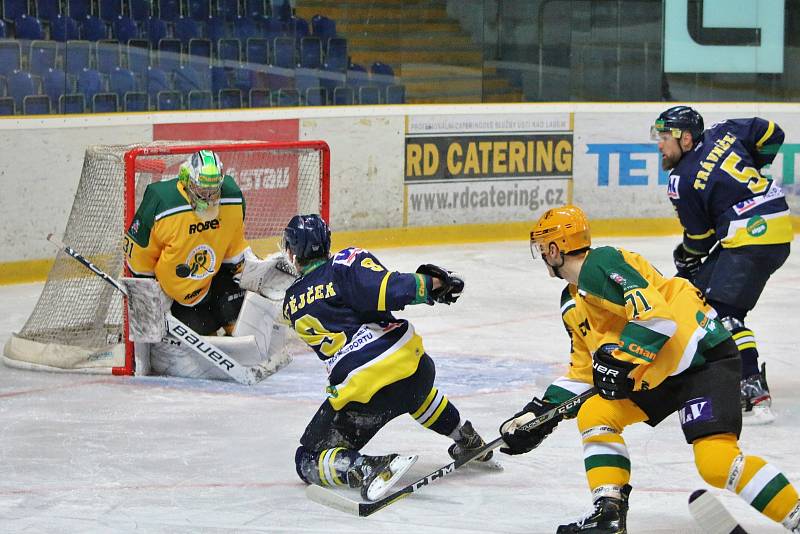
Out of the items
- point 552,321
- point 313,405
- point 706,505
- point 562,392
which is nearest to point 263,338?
point 313,405

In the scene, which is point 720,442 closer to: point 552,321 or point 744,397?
point 744,397

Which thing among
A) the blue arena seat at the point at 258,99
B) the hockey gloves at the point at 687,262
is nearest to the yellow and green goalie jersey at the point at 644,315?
the hockey gloves at the point at 687,262

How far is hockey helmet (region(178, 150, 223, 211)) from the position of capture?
5418mm

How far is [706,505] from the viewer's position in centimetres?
339

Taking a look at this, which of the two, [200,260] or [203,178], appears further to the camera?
[200,260]

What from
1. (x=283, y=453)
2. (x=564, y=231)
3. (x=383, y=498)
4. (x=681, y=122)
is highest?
(x=681, y=122)

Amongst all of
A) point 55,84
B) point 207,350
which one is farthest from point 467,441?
point 55,84

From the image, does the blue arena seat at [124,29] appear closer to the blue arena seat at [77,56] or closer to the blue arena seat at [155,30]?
the blue arena seat at [155,30]

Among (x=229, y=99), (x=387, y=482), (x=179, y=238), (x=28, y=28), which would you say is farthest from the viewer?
(x=229, y=99)

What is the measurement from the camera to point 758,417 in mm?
4918

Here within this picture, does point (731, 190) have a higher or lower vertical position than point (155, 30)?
lower

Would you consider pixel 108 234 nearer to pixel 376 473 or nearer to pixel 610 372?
pixel 376 473

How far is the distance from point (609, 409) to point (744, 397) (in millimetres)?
1678

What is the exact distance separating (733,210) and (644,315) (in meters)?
1.88
